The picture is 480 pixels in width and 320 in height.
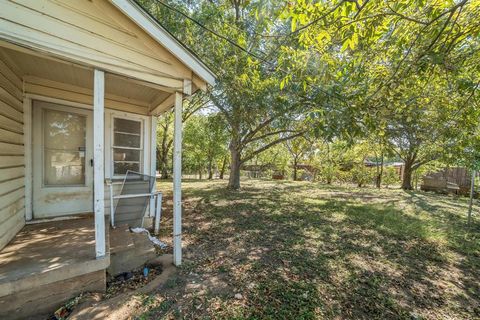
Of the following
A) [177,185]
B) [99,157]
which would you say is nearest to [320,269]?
[177,185]

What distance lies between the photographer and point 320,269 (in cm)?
302

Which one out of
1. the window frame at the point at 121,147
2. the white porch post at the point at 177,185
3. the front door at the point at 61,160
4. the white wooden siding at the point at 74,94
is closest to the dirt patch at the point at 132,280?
the white porch post at the point at 177,185

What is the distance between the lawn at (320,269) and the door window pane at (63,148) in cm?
203

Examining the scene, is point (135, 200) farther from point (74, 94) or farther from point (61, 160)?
point (74, 94)

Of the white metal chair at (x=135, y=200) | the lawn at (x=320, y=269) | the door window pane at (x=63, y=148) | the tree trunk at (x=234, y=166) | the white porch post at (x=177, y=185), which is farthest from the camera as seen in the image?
the tree trunk at (x=234, y=166)

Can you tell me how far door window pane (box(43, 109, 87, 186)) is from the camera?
3512 millimetres

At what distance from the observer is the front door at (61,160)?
11.1 ft

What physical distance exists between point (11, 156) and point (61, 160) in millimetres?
927

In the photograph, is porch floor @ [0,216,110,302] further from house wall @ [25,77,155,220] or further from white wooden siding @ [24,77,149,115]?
white wooden siding @ [24,77,149,115]

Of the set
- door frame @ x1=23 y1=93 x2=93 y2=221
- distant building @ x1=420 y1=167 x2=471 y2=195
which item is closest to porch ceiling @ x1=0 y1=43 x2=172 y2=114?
door frame @ x1=23 y1=93 x2=93 y2=221

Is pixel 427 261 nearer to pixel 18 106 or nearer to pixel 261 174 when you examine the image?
pixel 18 106

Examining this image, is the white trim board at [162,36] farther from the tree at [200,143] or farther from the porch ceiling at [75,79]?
the tree at [200,143]

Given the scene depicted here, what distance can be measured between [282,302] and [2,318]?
2579mm

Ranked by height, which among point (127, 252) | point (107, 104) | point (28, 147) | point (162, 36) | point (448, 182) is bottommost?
point (448, 182)
